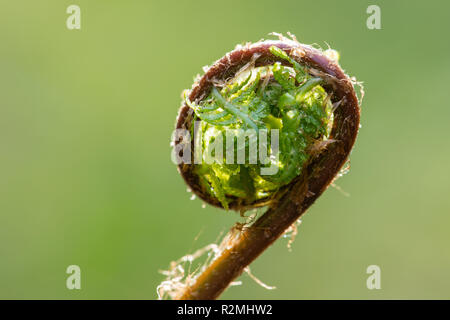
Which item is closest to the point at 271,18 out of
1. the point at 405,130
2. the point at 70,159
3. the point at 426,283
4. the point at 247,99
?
the point at 405,130

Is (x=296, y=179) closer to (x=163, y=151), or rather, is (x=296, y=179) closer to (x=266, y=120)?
(x=266, y=120)

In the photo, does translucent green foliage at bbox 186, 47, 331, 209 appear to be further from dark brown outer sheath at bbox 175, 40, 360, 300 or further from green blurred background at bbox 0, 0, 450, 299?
green blurred background at bbox 0, 0, 450, 299

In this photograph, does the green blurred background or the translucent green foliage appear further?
the green blurred background

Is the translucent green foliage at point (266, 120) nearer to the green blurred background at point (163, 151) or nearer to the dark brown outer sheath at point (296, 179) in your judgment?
the dark brown outer sheath at point (296, 179)

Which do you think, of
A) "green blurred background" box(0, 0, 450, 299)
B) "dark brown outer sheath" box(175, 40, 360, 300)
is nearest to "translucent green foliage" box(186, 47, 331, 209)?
"dark brown outer sheath" box(175, 40, 360, 300)

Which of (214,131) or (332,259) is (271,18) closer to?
(332,259)

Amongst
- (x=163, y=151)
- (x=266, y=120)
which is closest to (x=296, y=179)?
(x=266, y=120)

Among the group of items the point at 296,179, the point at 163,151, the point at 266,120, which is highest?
the point at 163,151
